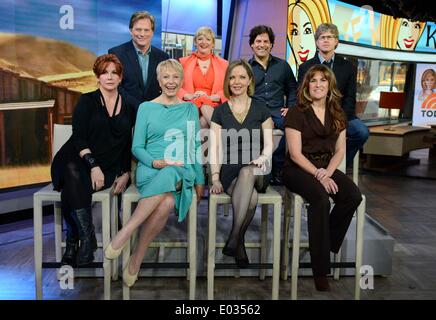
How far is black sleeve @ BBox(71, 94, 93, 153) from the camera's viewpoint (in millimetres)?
2758

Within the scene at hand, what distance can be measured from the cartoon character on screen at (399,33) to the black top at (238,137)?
6.11 metres

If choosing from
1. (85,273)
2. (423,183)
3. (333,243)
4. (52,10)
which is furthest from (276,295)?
(423,183)

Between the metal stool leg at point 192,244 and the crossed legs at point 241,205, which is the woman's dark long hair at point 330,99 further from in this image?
the metal stool leg at point 192,244

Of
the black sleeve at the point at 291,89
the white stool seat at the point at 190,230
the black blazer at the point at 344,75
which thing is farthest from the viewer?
the black sleeve at the point at 291,89

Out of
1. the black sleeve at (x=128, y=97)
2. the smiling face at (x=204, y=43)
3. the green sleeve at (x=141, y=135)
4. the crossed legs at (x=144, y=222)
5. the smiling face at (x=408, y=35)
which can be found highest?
the smiling face at (x=408, y=35)

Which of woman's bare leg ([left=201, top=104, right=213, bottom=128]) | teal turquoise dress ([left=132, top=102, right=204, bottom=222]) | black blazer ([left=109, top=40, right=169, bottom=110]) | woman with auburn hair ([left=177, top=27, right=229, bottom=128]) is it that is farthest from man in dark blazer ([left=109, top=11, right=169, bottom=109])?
teal turquoise dress ([left=132, top=102, right=204, bottom=222])

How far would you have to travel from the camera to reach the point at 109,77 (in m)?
2.77

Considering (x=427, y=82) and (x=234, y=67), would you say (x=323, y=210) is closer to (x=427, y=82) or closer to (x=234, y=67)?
(x=234, y=67)

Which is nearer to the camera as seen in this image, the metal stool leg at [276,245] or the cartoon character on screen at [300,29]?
the metal stool leg at [276,245]

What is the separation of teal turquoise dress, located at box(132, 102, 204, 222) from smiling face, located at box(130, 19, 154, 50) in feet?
1.88

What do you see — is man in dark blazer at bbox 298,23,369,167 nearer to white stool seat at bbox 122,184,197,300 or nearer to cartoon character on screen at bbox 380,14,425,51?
white stool seat at bbox 122,184,197,300

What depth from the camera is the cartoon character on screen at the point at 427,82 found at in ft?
28.9

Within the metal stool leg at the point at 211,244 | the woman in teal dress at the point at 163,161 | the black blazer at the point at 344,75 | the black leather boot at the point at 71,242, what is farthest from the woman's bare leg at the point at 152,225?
the black blazer at the point at 344,75

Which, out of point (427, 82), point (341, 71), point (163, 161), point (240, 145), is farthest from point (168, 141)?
point (427, 82)
